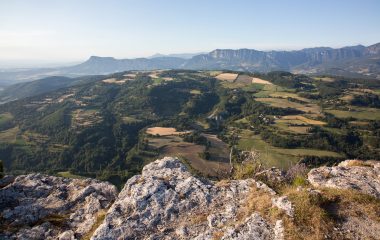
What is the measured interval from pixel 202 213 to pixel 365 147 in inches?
6025

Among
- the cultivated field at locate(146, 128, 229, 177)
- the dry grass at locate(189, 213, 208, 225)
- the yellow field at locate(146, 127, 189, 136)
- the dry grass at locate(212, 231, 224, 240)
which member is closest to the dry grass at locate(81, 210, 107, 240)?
the dry grass at locate(189, 213, 208, 225)

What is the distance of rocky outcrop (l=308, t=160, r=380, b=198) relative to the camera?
47.5 ft

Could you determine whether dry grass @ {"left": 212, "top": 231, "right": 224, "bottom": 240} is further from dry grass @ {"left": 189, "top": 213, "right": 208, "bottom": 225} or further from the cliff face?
dry grass @ {"left": 189, "top": 213, "right": 208, "bottom": 225}

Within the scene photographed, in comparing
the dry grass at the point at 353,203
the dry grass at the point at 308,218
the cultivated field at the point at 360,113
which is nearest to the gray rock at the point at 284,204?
the dry grass at the point at 308,218

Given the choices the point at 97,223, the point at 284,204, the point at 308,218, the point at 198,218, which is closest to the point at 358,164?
the point at 284,204

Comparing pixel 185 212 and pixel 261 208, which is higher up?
pixel 261 208

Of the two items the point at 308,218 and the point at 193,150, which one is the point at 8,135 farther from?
the point at 308,218

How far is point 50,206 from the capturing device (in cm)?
1805

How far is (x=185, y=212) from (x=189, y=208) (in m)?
0.31

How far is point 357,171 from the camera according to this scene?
16.8 meters

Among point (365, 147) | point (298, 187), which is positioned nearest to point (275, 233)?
point (298, 187)

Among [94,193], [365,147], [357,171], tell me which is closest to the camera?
[357,171]

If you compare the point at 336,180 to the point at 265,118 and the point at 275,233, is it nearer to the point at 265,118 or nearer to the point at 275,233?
the point at 275,233

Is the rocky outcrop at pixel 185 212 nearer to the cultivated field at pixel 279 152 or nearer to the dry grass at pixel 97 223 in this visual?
the dry grass at pixel 97 223
